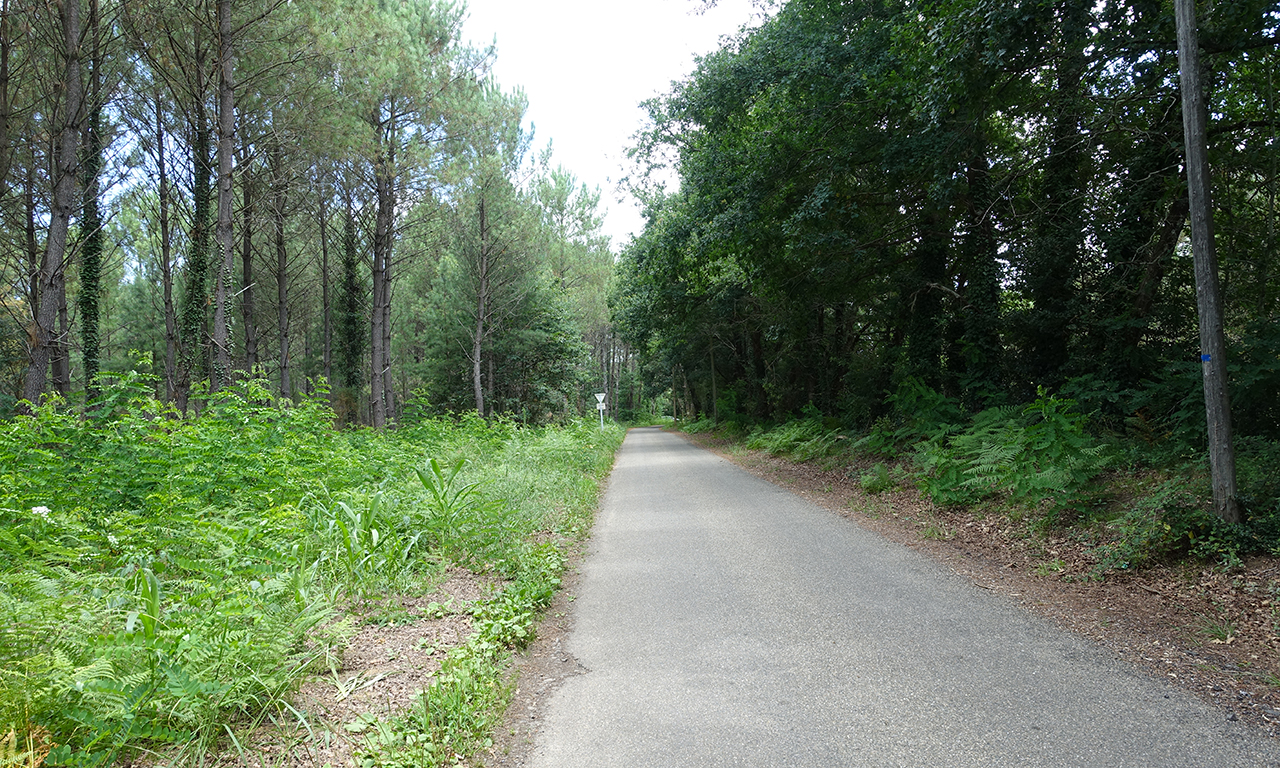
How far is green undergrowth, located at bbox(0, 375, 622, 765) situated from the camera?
246cm

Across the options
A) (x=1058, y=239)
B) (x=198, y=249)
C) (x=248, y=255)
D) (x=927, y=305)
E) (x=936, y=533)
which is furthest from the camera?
(x=248, y=255)

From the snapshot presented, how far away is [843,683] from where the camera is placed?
3.45 meters

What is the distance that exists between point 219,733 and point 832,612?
13.0 feet

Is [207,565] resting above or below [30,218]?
below

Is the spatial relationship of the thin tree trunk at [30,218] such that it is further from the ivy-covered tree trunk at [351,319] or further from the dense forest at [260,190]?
the ivy-covered tree trunk at [351,319]

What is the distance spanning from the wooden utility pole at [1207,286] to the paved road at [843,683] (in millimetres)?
2173

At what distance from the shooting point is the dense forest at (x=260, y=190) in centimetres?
1086

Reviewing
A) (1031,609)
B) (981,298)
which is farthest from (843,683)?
(981,298)

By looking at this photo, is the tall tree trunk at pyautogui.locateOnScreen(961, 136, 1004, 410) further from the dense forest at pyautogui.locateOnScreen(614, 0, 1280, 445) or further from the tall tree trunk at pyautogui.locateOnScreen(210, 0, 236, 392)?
the tall tree trunk at pyautogui.locateOnScreen(210, 0, 236, 392)

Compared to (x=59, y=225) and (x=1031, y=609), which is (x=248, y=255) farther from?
(x=1031, y=609)

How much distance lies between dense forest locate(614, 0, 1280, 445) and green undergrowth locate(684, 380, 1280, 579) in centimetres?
60

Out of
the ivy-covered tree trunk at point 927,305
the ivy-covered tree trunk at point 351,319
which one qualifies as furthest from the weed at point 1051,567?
the ivy-covered tree trunk at point 351,319

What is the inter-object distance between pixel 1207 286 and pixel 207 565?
799 cm

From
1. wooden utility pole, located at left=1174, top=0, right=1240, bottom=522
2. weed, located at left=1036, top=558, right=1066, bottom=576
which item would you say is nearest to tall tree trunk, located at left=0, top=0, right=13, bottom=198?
wooden utility pole, located at left=1174, top=0, right=1240, bottom=522
